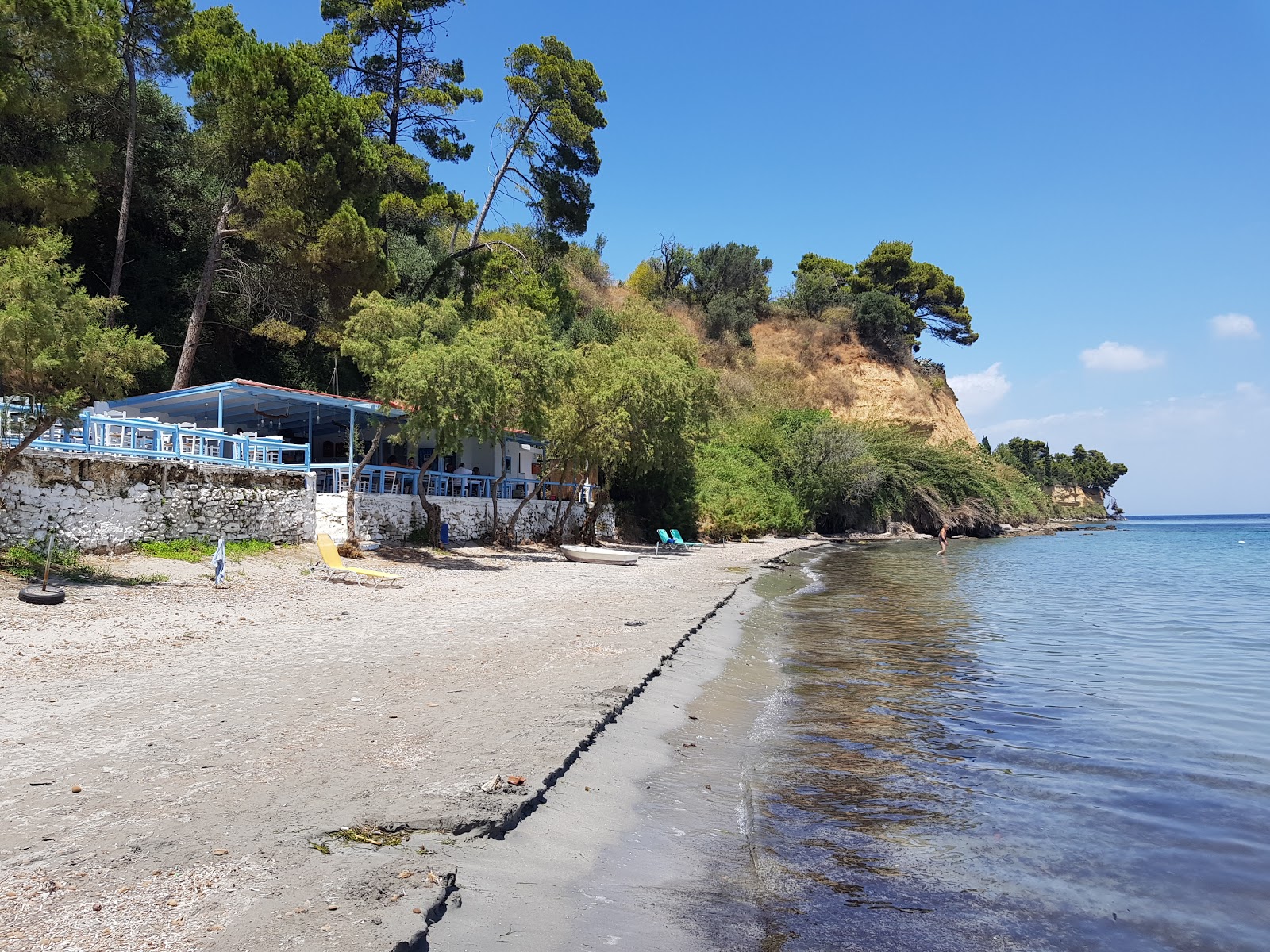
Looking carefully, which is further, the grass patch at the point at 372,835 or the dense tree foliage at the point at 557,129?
the dense tree foliage at the point at 557,129

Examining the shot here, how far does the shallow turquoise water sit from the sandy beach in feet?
6.06

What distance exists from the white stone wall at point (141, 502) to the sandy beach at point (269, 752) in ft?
9.48

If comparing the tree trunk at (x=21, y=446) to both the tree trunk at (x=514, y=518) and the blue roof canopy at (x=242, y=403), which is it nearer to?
the blue roof canopy at (x=242, y=403)

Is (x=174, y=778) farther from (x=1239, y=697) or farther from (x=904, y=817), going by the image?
(x=1239, y=697)

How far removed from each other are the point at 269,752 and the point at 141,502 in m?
13.4

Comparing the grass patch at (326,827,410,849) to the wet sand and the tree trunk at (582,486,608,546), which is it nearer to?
the wet sand

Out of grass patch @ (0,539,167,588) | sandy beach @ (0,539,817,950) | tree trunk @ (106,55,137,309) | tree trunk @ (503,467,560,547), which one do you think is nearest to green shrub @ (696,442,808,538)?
tree trunk @ (503,467,560,547)

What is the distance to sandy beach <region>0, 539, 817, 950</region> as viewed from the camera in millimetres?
3557

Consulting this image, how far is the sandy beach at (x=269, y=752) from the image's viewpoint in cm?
356

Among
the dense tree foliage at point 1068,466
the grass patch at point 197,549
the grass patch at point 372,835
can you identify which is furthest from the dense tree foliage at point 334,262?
the dense tree foliage at point 1068,466

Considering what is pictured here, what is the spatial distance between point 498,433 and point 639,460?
26.9 ft

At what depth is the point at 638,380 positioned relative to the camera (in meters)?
28.8

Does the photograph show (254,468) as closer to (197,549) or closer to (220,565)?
(197,549)

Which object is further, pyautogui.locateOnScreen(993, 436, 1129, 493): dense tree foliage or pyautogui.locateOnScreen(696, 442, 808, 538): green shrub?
pyautogui.locateOnScreen(993, 436, 1129, 493): dense tree foliage
